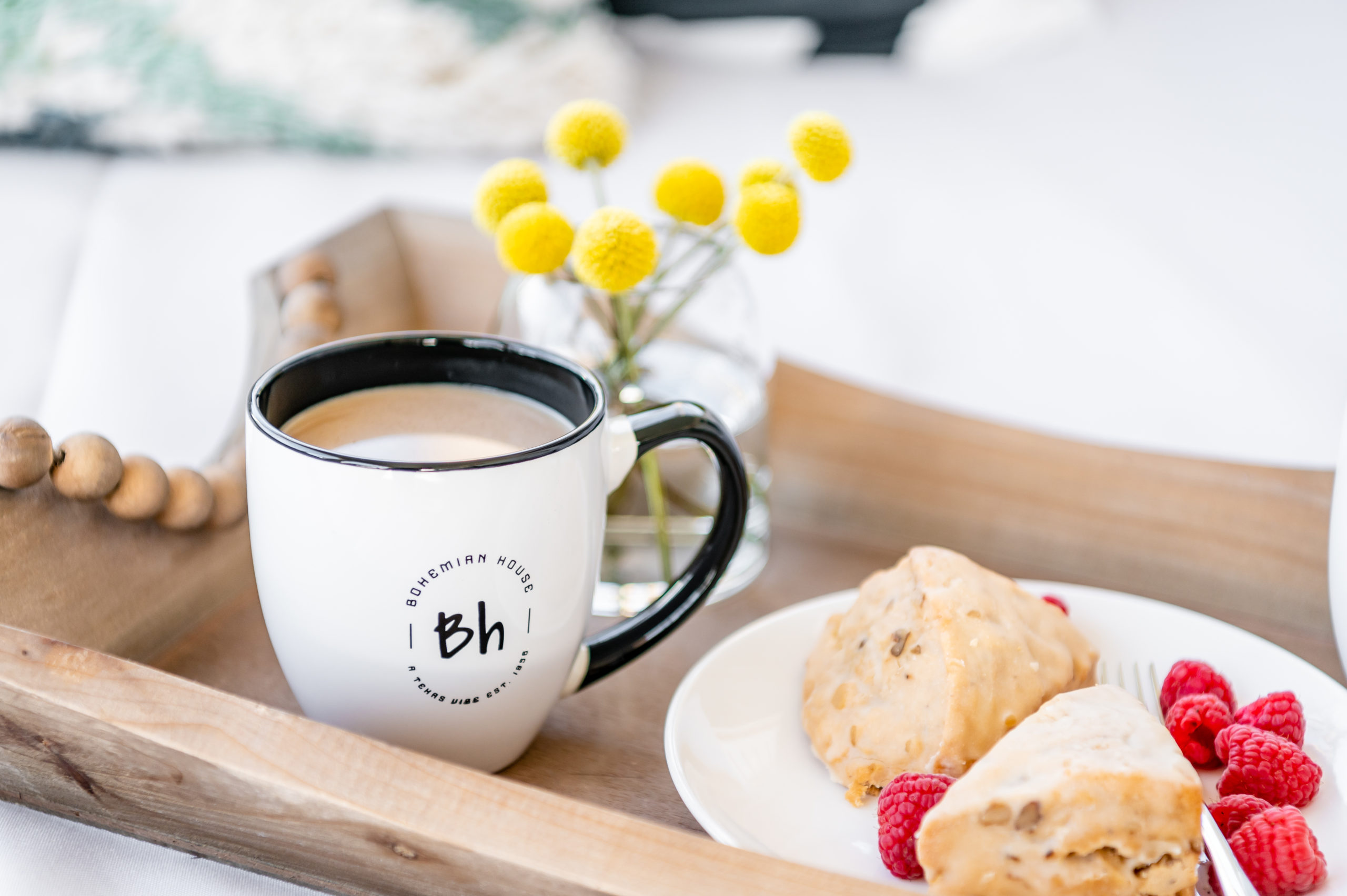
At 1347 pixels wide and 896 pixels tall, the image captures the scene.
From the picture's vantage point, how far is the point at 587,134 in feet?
1.85

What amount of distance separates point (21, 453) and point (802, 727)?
0.35 m

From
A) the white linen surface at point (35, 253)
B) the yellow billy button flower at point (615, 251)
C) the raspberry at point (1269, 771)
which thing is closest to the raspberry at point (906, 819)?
the raspberry at point (1269, 771)

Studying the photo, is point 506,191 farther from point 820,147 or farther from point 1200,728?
point 1200,728

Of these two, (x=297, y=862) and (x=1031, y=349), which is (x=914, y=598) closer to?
(x=297, y=862)

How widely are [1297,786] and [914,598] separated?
0.52ft

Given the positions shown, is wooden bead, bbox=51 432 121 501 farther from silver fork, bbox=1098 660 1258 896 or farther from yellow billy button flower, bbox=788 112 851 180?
silver fork, bbox=1098 660 1258 896

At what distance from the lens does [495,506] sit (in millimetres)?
399

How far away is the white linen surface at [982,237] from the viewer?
98cm

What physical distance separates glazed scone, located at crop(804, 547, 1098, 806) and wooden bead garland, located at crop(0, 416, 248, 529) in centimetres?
31

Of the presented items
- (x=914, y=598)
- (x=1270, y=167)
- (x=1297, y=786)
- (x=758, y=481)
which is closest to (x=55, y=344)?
(x=758, y=481)

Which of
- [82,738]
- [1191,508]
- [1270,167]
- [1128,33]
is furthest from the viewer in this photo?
[1128,33]

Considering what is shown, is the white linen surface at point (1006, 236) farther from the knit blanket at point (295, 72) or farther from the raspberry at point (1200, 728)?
the raspberry at point (1200, 728)

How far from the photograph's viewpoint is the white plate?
431mm

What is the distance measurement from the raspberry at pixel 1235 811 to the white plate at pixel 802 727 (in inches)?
1.2
